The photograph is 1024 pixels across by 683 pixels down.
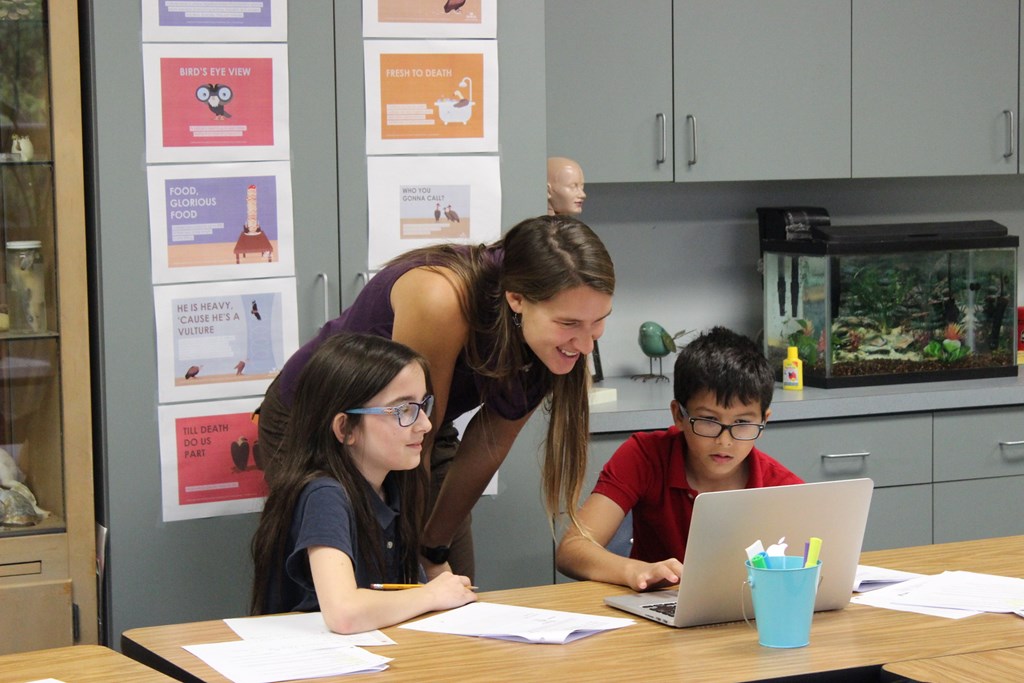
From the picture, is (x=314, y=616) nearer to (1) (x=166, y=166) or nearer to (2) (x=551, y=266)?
(2) (x=551, y=266)

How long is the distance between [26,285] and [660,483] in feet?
4.49

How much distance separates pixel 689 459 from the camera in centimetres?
238

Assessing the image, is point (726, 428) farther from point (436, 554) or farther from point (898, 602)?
point (436, 554)

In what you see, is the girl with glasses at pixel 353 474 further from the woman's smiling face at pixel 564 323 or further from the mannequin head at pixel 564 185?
the mannequin head at pixel 564 185

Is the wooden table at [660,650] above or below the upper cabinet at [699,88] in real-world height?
below

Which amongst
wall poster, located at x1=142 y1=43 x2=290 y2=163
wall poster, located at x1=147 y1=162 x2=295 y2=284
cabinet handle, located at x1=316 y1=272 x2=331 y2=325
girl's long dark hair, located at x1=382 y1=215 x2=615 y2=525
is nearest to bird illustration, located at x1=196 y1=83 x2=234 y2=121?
wall poster, located at x1=142 y1=43 x2=290 y2=163

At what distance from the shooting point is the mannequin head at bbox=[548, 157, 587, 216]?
3.31 m

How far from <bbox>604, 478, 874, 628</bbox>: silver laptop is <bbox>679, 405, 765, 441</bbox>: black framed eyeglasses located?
43 cm

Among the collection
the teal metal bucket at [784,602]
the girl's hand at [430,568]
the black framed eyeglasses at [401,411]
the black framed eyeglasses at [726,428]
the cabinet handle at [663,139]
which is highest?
the cabinet handle at [663,139]

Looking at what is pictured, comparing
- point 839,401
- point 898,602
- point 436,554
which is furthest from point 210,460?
point 839,401

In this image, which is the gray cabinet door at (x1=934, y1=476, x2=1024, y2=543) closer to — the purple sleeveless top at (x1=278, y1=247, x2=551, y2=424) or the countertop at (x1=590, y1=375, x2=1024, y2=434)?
the countertop at (x1=590, y1=375, x2=1024, y2=434)

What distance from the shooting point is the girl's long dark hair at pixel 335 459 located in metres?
1.99

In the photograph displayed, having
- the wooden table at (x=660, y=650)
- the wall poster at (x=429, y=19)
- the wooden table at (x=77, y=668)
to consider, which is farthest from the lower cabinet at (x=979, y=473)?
the wooden table at (x=77, y=668)

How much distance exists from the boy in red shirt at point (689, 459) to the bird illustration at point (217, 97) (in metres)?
1.07
